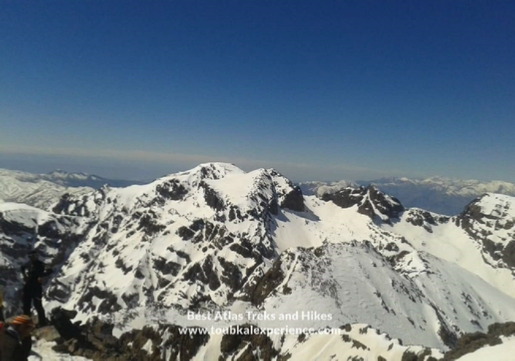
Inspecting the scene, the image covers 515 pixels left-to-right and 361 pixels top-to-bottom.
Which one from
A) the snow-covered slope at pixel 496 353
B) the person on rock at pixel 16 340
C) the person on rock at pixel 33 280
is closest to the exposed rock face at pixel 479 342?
the snow-covered slope at pixel 496 353

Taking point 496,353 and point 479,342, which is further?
point 479,342

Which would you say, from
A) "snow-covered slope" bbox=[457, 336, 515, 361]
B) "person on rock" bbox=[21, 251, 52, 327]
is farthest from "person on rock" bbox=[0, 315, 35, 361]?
"snow-covered slope" bbox=[457, 336, 515, 361]

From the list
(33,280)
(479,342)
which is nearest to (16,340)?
(33,280)

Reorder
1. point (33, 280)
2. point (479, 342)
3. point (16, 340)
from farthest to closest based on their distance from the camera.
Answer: point (479, 342)
point (33, 280)
point (16, 340)

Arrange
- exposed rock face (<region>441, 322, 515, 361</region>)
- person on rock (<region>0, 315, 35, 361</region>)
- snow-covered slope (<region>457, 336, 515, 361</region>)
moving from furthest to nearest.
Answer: exposed rock face (<region>441, 322, 515, 361</region>)
snow-covered slope (<region>457, 336, 515, 361</region>)
person on rock (<region>0, 315, 35, 361</region>)

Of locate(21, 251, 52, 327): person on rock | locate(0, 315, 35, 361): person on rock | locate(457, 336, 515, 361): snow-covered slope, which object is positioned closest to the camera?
locate(0, 315, 35, 361): person on rock

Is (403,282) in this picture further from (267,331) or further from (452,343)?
(267,331)

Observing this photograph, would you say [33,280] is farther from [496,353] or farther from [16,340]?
[496,353]

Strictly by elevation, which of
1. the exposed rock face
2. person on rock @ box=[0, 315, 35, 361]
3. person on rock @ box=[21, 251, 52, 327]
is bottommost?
the exposed rock face

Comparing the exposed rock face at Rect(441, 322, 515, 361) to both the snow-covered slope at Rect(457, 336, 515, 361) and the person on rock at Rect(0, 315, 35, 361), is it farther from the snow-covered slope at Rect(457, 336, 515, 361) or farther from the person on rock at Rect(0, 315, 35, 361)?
the person on rock at Rect(0, 315, 35, 361)
